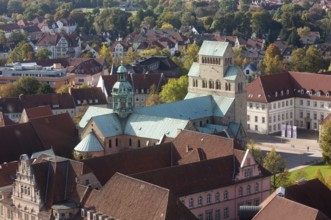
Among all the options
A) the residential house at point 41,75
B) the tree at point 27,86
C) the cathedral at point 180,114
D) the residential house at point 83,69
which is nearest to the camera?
the cathedral at point 180,114

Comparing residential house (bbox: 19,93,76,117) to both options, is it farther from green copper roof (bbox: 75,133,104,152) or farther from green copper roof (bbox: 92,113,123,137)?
green copper roof (bbox: 75,133,104,152)

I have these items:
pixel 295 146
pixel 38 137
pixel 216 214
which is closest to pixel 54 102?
A: pixel 38 137

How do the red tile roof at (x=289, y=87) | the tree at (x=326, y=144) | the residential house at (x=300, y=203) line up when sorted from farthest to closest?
the red tile roof at (x=289, y=87) < the tree at (x=326, y=144) < the residential house at (x=300, y=203)

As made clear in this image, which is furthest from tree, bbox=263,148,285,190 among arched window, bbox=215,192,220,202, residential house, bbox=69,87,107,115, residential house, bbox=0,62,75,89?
residential house, bbox=0,62,75,89

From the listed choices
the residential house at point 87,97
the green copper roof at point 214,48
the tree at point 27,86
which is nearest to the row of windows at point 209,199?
the green copper roof at point 214,48

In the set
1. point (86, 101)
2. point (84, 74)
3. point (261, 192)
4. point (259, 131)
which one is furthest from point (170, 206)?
point (84, 74)

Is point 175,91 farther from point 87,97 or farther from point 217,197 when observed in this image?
point 217,197

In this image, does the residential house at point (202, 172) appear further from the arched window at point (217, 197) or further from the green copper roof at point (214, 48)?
the green copper roof at point (214, 48)
